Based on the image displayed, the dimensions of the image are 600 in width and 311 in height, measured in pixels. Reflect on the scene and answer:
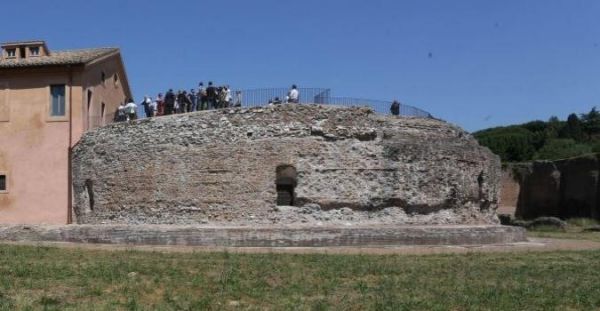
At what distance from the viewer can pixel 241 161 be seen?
807 inches

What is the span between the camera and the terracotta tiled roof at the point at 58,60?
2352 centimetres

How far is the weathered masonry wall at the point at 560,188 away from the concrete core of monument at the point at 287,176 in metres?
21.2

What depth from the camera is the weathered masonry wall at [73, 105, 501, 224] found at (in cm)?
2030

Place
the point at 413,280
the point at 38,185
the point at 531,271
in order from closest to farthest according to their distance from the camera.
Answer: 1. the point at 413,280
2. the point at 531,271
3. the point at 38,185

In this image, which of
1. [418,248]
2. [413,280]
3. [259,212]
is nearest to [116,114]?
[259,212]

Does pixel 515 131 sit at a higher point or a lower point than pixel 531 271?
higher

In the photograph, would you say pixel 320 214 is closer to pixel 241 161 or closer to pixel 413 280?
pixel 241 161

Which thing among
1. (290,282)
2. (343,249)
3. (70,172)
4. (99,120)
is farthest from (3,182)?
(290,282)

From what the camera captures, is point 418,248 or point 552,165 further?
point 552,165

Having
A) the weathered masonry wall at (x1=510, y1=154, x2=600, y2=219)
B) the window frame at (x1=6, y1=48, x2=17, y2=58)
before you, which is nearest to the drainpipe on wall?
the window frame at (x1=6, y1=48, x2=17, y2=58)

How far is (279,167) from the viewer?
2047cm

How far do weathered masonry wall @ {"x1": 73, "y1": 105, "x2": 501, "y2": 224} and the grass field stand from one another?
510 centimetres

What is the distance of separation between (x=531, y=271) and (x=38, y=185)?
55.7ft

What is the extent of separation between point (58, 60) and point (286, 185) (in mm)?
9235
